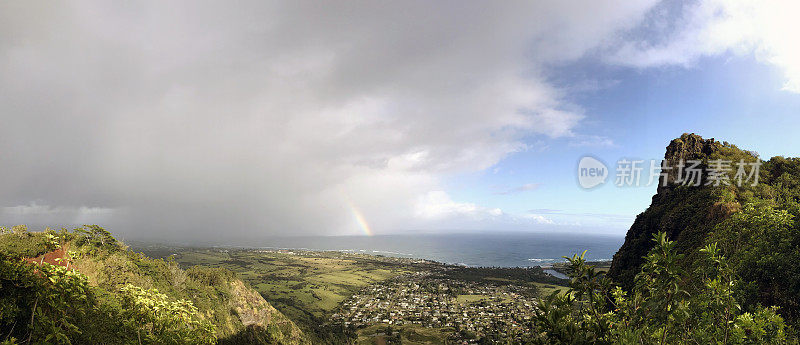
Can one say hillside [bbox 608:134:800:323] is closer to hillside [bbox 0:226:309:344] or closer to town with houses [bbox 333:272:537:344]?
hillside [bbox 0:226:309:344]

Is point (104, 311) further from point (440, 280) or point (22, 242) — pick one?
point (440, 280)

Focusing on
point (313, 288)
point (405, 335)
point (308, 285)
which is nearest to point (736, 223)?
point (405, 335)

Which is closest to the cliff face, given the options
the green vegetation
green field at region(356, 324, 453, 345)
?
green field at region(356, 324, 453, 345)

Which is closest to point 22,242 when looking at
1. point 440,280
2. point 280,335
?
point 280,335

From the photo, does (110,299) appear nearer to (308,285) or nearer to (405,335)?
(405,335)

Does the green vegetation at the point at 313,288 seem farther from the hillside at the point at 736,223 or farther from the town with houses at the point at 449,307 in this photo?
the hillside at the point at 736,223

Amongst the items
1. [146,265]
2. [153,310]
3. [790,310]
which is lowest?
[146,265]
